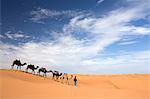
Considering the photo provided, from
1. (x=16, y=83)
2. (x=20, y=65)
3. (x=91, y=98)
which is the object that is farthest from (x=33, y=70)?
(x=91, y=98)

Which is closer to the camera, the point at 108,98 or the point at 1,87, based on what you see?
the point at 108,98

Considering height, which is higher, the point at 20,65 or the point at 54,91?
the point at 20,65

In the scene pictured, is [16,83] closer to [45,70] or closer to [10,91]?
[10,91]

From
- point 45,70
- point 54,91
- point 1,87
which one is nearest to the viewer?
point 1,87

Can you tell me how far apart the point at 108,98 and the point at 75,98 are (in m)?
2.58

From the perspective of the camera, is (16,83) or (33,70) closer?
(16,83)

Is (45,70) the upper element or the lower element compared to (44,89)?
upper

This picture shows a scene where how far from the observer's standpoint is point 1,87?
62.1ft

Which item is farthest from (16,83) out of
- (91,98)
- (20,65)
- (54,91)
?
(20,65)

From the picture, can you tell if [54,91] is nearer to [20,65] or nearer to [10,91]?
[10,91]

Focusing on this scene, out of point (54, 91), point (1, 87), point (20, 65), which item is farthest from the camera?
point (20, 65)

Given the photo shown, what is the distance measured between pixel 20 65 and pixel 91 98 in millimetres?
19314

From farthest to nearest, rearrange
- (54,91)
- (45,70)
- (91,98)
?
1. (45,70)
2. (54,91)
3. (91,98)

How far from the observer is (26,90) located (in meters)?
19.2
